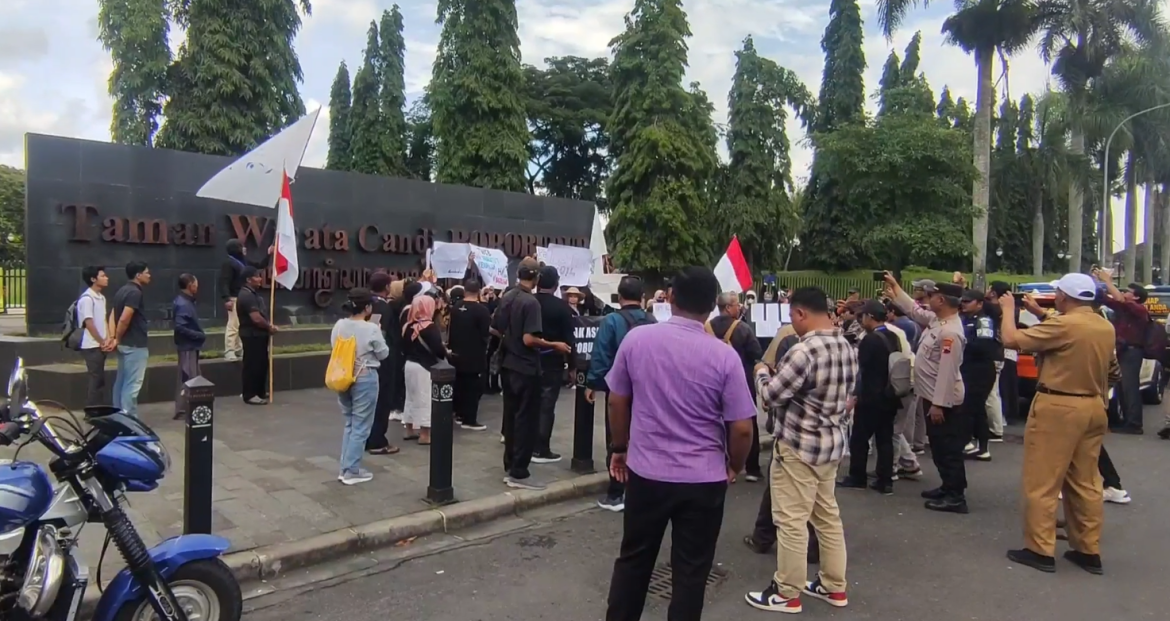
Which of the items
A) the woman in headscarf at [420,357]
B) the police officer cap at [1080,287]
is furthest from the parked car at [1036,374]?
the woman in headscarf at [420,357]

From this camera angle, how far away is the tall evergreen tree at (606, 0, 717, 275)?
33.2m

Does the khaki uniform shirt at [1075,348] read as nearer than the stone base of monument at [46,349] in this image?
Yes

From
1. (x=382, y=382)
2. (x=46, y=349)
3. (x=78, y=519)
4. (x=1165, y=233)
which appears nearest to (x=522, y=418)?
(x=382, y=382)

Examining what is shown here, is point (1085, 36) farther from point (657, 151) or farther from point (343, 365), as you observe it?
point (343, 365)

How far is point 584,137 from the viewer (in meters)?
45.0

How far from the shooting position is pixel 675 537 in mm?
3504

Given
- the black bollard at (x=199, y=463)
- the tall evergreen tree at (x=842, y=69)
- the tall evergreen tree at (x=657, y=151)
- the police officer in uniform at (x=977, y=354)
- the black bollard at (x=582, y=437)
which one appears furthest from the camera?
the tall evergreen tree at (x=842, y=69)

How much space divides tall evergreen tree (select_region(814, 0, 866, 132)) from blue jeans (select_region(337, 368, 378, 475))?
3662 cm

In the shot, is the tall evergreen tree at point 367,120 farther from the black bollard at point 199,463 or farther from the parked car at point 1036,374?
the black bollard at point 199,463

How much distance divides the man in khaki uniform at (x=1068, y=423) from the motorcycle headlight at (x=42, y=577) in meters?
5.38

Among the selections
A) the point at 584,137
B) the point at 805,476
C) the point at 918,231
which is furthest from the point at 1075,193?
the point at 805,476

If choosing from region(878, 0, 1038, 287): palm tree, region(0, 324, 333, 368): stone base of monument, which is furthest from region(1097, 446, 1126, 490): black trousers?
region(878, 0, 1038, 287): palm tree

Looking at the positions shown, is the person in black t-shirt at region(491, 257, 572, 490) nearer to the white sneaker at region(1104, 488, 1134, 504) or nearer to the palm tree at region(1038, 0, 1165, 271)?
the white sneaker at region(1104, 488, 1134, 504)

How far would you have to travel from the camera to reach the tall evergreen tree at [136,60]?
25859 millimetres
